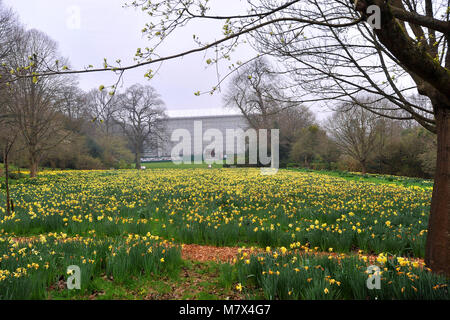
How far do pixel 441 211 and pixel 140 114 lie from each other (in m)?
40.7

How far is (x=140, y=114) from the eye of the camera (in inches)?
1550

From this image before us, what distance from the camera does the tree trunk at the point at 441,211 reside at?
284cm

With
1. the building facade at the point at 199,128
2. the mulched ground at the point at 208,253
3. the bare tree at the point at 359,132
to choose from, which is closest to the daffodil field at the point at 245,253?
the mulched ground at the point at 208,253

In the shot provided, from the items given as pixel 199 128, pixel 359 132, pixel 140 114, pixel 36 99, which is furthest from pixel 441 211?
pixel 199 128

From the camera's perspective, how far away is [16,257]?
304 cm

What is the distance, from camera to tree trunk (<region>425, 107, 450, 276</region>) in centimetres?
284

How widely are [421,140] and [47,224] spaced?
87.7 ft

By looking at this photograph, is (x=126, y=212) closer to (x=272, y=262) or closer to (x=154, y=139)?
(x=272, y=262)

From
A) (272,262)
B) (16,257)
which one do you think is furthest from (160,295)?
(16,257)

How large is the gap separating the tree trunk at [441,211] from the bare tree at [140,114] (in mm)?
38849

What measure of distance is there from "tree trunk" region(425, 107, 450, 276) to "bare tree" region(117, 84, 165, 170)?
38.8m

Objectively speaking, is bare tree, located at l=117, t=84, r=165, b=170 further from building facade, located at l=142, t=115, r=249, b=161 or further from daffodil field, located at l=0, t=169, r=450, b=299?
daffodil field, located at l=0, t=169, r=450, b=299
